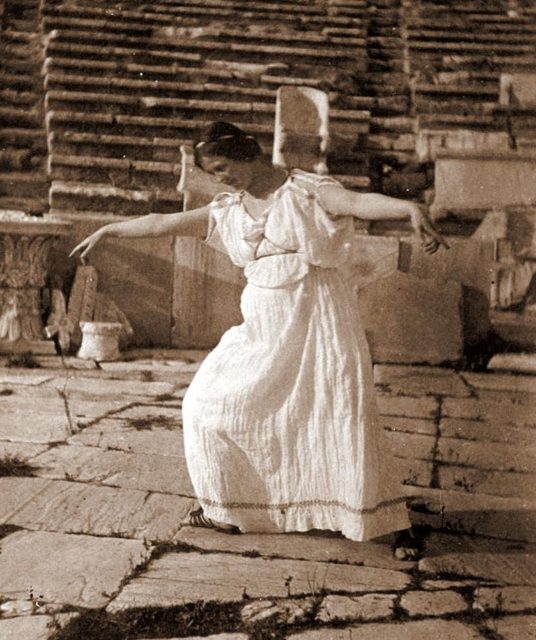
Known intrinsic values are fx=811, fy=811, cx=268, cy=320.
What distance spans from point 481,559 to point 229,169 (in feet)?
5.18

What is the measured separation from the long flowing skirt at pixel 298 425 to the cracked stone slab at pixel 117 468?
0.70 metres

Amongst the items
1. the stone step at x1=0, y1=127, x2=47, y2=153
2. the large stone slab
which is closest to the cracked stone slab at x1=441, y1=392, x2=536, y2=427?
the large stone slab

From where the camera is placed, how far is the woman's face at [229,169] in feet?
9.01

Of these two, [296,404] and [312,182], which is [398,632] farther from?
[312,182]

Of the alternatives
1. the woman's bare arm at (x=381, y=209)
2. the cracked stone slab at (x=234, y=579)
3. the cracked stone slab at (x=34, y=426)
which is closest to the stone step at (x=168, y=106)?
the cracked stone slab at (x=34, y=426)

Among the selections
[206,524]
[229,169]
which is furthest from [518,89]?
[206,524]

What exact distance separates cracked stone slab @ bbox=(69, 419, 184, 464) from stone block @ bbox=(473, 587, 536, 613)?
1893 millimetres

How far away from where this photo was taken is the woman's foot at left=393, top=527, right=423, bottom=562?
2699 millimetres

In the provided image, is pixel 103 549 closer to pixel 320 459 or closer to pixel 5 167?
pixel 320 459

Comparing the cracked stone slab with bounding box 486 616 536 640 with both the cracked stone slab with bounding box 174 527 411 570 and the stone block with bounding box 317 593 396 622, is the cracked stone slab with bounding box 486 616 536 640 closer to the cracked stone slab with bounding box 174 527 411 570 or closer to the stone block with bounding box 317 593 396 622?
the stone block with bounding box 317 593 396 622

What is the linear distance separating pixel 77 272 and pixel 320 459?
5.03 metres

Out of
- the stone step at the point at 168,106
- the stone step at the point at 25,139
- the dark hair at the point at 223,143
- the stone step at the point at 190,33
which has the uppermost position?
the stone step at the point at 190,33

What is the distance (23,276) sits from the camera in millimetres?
6965

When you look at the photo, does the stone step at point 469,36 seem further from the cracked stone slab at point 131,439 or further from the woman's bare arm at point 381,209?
the woman's bare arm at point 381,209
